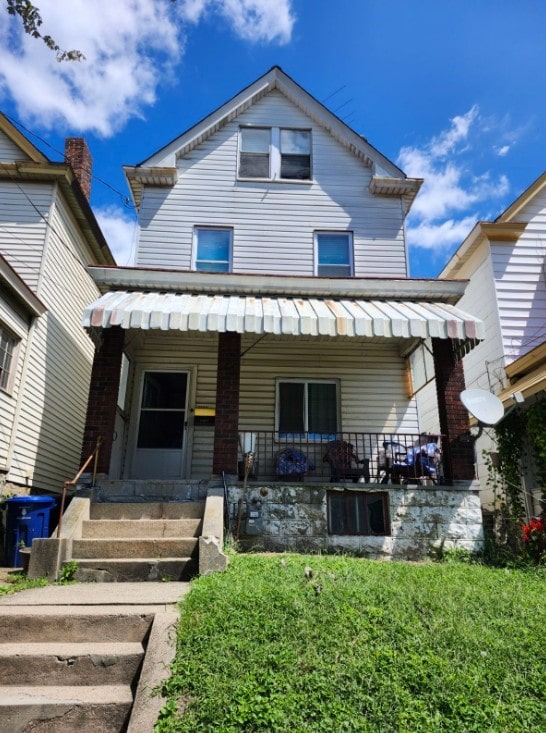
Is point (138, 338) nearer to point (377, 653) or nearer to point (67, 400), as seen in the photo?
point (67, 400)

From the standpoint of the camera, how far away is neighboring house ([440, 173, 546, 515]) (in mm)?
12016

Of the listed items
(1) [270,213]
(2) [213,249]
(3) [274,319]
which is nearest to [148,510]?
(3) [274,319]

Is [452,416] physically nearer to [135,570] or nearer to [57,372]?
[135,570]

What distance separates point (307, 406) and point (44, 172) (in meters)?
7.71

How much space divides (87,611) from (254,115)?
12347 mm

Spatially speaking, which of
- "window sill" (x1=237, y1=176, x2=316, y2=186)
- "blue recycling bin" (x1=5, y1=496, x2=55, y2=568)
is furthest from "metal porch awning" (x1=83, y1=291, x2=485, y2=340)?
"window sill" (x1=237, y1=176, x2=316, y2=186)

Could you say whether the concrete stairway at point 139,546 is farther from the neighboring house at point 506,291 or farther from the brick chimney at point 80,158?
the brick chimney at point 80,158

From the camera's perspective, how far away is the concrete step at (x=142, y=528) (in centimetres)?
702

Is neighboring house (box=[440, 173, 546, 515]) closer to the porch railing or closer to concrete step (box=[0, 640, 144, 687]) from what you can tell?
the porch railing

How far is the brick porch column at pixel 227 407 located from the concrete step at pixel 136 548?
1.99m

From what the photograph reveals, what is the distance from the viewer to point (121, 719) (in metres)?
3.68

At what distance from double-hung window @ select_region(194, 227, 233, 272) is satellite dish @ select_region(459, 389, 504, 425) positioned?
6213mm

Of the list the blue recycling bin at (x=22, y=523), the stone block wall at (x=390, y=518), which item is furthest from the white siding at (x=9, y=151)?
the stone block wall at (x=390, y=518)

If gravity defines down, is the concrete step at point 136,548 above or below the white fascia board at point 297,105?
below
